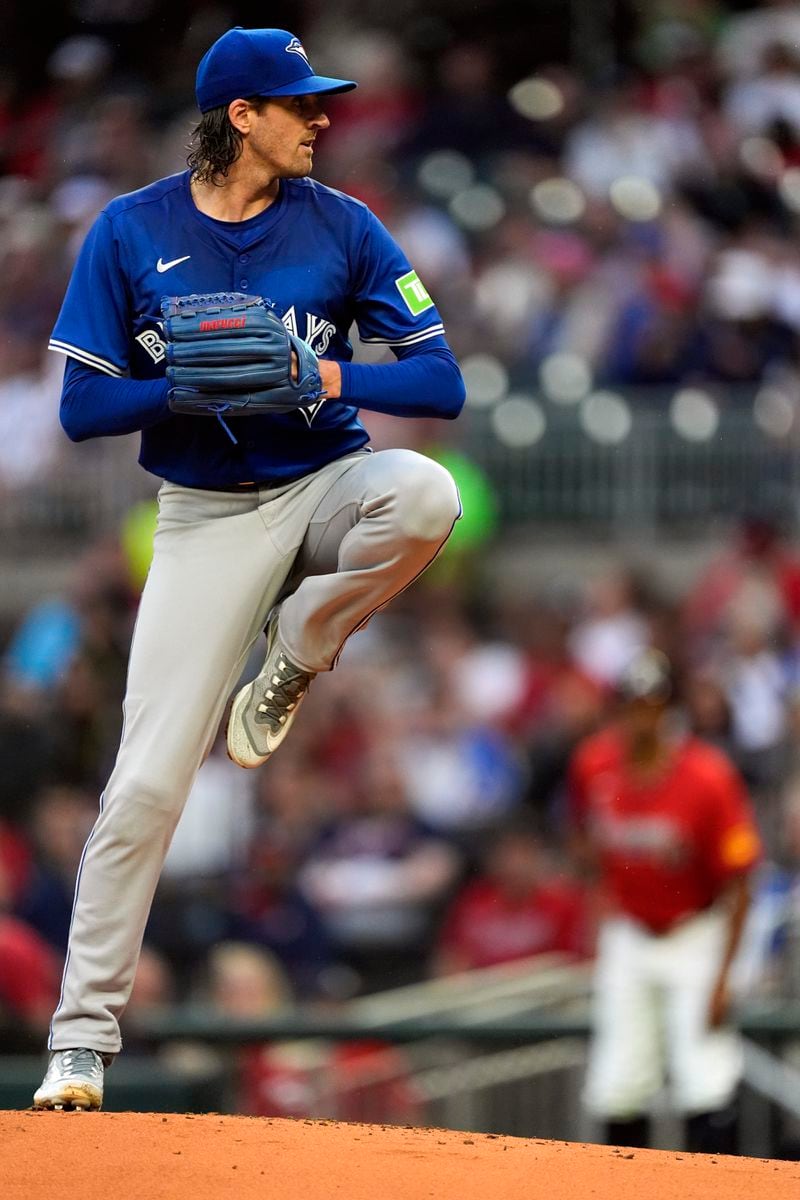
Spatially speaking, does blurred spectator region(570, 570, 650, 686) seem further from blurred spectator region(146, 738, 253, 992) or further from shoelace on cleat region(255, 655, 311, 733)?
shoelace on cleat region(255, 655, 311, 733)

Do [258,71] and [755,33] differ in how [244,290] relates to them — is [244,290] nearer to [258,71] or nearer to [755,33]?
[258,71]

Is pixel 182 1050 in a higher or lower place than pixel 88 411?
lower

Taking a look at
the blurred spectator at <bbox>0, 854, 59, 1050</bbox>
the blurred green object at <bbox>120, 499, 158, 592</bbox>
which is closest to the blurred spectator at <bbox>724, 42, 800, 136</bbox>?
the blurred green object at <bbox>120, 499, 158, 592</bbox>

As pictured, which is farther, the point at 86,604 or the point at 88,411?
the point at 86,604

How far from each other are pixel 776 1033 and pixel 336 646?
383 centimetres

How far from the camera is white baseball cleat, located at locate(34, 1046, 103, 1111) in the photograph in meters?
4.05

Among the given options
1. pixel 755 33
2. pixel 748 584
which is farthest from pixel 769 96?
pixel 748 584

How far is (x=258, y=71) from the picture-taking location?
Answer: 3.97 metres

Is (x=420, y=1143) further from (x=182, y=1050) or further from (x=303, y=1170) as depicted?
(x=182, y=1050)

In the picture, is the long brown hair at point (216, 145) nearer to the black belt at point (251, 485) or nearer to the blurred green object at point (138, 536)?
the black belt at point (251, 485)

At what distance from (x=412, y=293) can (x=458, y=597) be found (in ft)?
19.1

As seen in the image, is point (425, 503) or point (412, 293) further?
point (412, 293)

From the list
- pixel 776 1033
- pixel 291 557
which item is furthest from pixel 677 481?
pixel 291 557

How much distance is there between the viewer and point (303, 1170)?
12.3 ft
